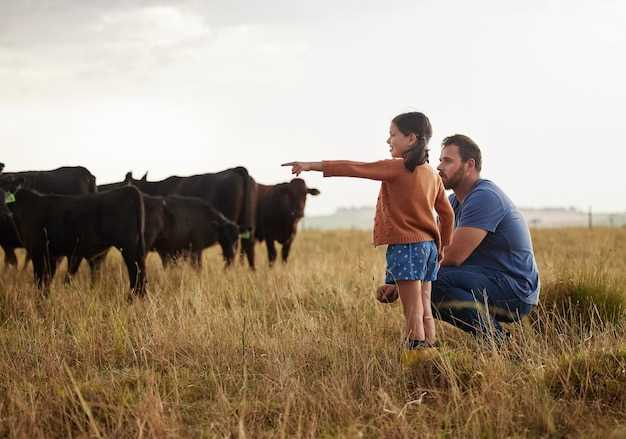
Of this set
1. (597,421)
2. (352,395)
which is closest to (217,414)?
(352,395)

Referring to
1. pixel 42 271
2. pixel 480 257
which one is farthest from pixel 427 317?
pixel 42 271

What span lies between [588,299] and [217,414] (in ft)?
12.5

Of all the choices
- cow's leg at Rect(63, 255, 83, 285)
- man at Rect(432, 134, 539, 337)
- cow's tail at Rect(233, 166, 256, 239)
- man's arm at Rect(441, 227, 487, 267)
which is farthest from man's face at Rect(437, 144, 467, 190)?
cow's tail at Rect(233, 166, 256, 239)

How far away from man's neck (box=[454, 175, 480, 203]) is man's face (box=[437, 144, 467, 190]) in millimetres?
47

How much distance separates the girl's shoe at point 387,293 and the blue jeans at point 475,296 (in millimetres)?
463

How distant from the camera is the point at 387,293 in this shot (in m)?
4.66

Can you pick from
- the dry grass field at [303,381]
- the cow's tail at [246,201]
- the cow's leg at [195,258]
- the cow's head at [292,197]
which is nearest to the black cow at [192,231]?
the cow's leg at [195,258]

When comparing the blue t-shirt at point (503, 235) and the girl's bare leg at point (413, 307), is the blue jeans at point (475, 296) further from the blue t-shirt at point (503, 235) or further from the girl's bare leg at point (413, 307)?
the girl's bare leg at point (413, 307)

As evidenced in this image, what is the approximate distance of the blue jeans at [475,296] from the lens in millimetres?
4805

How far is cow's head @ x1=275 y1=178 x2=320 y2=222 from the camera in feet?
46.4

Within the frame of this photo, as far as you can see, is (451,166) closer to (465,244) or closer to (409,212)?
(465,244)

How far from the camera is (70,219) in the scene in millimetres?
8133

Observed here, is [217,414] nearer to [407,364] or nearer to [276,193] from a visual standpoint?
[407,364]

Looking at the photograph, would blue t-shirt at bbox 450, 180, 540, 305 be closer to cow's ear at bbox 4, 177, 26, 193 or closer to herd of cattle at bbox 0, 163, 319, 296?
herd of cattle at bbox 0, 163, 319, 296
